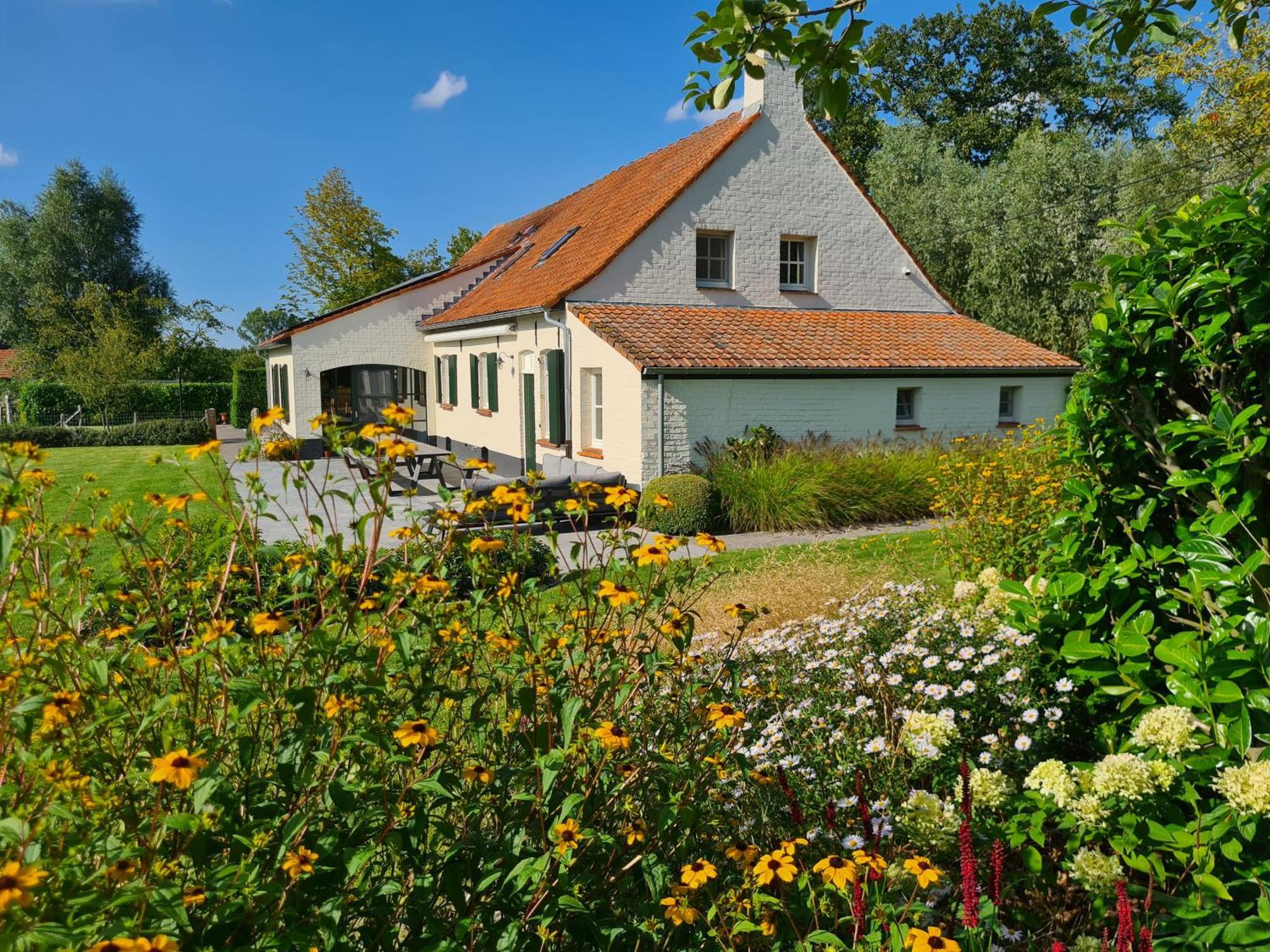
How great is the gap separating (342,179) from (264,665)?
115ft

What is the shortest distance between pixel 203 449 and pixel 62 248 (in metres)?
57.9

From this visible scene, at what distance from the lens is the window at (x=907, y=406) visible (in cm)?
1648

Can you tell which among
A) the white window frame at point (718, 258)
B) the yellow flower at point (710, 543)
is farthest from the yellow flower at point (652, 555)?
the white window frame at point (718, 258)

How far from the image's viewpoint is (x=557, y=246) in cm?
2002

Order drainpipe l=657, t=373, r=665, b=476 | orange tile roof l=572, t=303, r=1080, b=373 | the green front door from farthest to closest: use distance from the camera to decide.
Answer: the green front door < orange tile roof l=572, t=303, r=1080, b=373 < drainpipe l=657, t=373, r=665, b=476

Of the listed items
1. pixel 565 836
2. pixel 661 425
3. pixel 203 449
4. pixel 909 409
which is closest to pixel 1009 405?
pixel 909 409

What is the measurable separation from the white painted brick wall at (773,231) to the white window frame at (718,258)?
106mm

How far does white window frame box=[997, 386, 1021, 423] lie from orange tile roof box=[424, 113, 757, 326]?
24.7ft

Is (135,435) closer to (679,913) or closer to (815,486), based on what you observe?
(815,486)

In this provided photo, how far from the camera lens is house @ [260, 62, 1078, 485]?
47.1 feet

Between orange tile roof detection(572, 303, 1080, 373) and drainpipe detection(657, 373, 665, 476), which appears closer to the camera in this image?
drainpipe detection(657, 373, 665, 476)

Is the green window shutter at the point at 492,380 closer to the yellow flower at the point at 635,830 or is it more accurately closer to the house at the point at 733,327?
the house at the point at 733,327

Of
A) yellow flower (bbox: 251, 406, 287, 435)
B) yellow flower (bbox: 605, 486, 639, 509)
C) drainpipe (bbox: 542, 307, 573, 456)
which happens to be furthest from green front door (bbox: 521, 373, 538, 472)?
yellow flower (bbox: 251, 406, 287, 435)

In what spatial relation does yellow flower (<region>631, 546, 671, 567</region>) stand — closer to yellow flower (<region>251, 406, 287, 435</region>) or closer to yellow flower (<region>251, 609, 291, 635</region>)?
yellow flower (<region>251, 609, 291, 635</region>)
